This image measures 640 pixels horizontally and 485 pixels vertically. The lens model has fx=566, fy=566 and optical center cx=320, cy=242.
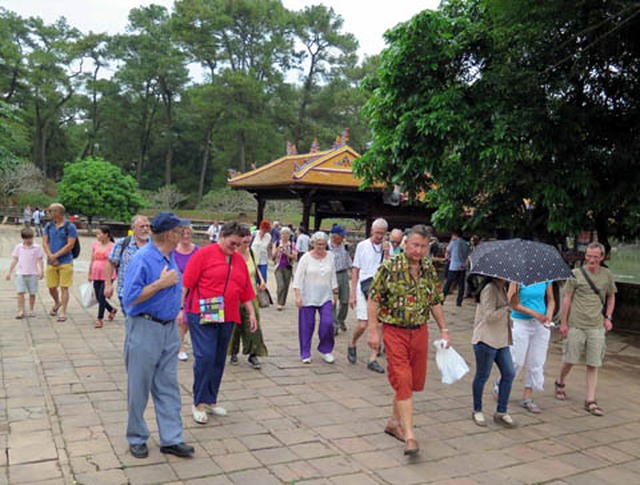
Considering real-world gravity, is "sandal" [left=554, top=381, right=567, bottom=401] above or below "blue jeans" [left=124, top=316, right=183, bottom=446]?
below

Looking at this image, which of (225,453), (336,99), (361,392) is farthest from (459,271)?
(336,99)

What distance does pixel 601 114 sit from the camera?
853cm

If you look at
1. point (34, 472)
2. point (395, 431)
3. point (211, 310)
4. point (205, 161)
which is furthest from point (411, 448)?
point (205, 161)

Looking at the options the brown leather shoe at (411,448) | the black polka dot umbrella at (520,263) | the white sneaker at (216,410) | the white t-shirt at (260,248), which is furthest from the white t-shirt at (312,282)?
the white t-shirt at (260,248)

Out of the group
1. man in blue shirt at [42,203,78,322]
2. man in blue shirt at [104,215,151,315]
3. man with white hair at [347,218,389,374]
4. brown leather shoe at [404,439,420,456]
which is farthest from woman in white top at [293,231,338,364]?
man in blue shirt at [42,203,78,322]

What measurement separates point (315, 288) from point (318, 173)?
10.1 meters

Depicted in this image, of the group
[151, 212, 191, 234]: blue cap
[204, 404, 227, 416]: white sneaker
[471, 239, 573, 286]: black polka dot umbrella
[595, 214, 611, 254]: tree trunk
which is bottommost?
[204, 404, 227, 416]: white sneaker

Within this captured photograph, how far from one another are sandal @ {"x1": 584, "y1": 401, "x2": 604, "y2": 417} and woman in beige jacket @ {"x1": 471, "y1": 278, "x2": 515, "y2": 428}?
40.8 inches

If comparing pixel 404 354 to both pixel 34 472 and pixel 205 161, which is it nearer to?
pixel 34 472

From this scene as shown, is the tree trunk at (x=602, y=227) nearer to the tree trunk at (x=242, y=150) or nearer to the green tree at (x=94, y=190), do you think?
the green tree at (x=94, y=190)

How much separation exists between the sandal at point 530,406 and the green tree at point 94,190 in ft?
90.7

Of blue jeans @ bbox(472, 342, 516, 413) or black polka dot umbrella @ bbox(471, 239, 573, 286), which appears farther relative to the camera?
blue jeans @ bbox(472, 342, 516, 413)

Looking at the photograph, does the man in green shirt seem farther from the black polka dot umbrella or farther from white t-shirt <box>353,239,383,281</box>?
white t-shirt <box>353,239,383,281</box>

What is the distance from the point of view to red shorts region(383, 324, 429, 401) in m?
4.09
